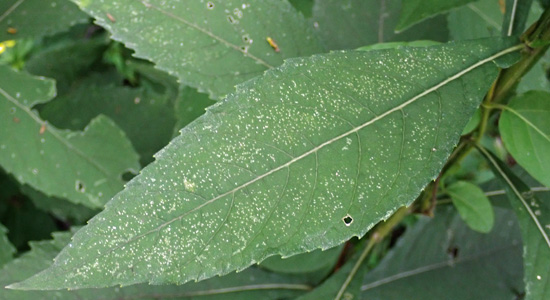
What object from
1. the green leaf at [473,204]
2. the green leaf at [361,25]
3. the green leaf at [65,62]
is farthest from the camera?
the green leaf at [65,62]

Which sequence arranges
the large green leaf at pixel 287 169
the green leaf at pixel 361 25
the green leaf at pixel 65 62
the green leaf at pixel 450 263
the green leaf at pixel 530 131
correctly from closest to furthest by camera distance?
the large green leaf at pixel 287 169 → the green leaf at pixel 530 131 → the green leaf at pixel 361 25 → the green leaf at pixel 450 263 → the green leaf at pixel 65 62

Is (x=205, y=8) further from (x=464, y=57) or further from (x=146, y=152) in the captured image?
(x=146, y=152)

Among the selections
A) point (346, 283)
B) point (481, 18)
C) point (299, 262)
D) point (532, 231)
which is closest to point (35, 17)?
point (299, 262)

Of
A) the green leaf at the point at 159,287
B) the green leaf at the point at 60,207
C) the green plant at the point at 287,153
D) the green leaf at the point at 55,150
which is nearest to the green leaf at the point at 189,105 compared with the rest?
the green plant at the point at 287,153

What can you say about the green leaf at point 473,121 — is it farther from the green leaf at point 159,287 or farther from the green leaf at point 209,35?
the green leaf at point 159,287

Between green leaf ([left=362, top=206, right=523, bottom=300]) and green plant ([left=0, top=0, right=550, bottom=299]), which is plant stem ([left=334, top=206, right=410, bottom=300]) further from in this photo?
green leaf ([left=362, top=206, right=523, bottom=300])

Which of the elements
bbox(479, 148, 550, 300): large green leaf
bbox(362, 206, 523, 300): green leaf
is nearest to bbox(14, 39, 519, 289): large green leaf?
bbox(479, 148, 550, 300): large green leaf
